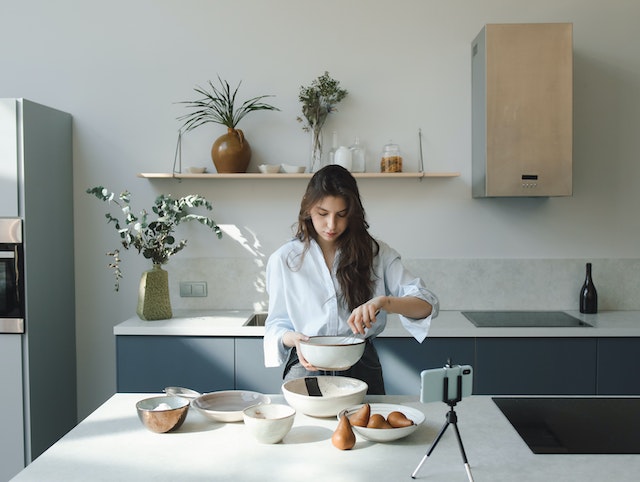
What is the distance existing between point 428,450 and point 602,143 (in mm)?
2730

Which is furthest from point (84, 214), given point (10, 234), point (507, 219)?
point (507, 219)

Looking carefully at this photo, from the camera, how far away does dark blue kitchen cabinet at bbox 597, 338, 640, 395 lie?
3.14 meters

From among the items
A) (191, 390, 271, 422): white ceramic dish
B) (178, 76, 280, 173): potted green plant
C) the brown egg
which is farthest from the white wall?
the brown egg

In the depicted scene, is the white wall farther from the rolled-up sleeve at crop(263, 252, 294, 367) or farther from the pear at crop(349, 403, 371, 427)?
the pear at crop(349, 403, 371, 427)

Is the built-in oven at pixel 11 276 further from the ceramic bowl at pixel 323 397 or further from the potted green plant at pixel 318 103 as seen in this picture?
the ceramic bowl at pixel 323 397

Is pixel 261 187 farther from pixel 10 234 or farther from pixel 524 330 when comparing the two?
pixel 524 330

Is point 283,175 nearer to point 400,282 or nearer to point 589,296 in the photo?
point 400,282

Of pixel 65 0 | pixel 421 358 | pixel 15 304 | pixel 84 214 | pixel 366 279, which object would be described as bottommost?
pixel 421 358

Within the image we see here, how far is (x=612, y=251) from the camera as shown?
3.72 m

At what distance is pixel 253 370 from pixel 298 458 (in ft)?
5.75

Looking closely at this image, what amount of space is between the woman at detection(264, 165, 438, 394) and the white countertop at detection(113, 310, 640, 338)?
2.85 ft

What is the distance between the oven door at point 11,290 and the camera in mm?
3199

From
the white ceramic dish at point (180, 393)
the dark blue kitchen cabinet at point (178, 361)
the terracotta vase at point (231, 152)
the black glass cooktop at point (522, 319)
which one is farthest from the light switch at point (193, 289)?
the white ceramic dish at point (180, 393)

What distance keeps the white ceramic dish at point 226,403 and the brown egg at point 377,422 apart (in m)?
0.34
